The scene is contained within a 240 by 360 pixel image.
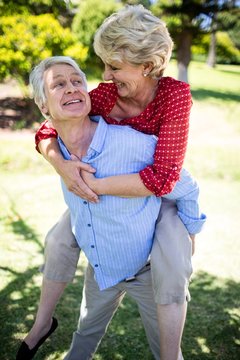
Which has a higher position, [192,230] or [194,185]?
[194,185]

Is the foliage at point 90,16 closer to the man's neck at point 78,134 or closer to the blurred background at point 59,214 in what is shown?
the blurred background at point 59,214

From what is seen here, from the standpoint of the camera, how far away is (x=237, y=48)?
47.6 m

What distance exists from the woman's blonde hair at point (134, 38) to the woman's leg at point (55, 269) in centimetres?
122

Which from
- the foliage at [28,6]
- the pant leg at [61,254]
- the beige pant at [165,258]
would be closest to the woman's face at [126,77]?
the beige pant at [165,258]

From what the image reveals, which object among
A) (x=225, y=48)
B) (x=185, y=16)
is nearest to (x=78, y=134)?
(x=185, y=16)

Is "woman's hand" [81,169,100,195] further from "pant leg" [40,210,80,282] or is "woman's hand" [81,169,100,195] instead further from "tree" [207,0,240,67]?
"tree" [207,0,240,67]

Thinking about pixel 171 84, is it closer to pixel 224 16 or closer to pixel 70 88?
pixel 70 88

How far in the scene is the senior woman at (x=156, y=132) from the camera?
7.20 ft

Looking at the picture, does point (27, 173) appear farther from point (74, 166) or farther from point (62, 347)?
point (74, 166)

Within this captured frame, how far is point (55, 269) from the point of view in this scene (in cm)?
268

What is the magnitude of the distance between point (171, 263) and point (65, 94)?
1209mm

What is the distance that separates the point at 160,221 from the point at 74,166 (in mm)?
649

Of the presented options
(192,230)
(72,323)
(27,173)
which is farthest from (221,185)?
(192,230)

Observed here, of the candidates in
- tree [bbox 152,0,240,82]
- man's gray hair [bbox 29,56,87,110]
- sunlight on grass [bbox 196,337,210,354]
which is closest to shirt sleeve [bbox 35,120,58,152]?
man's gray hair [bbox 29,56,87,110]
